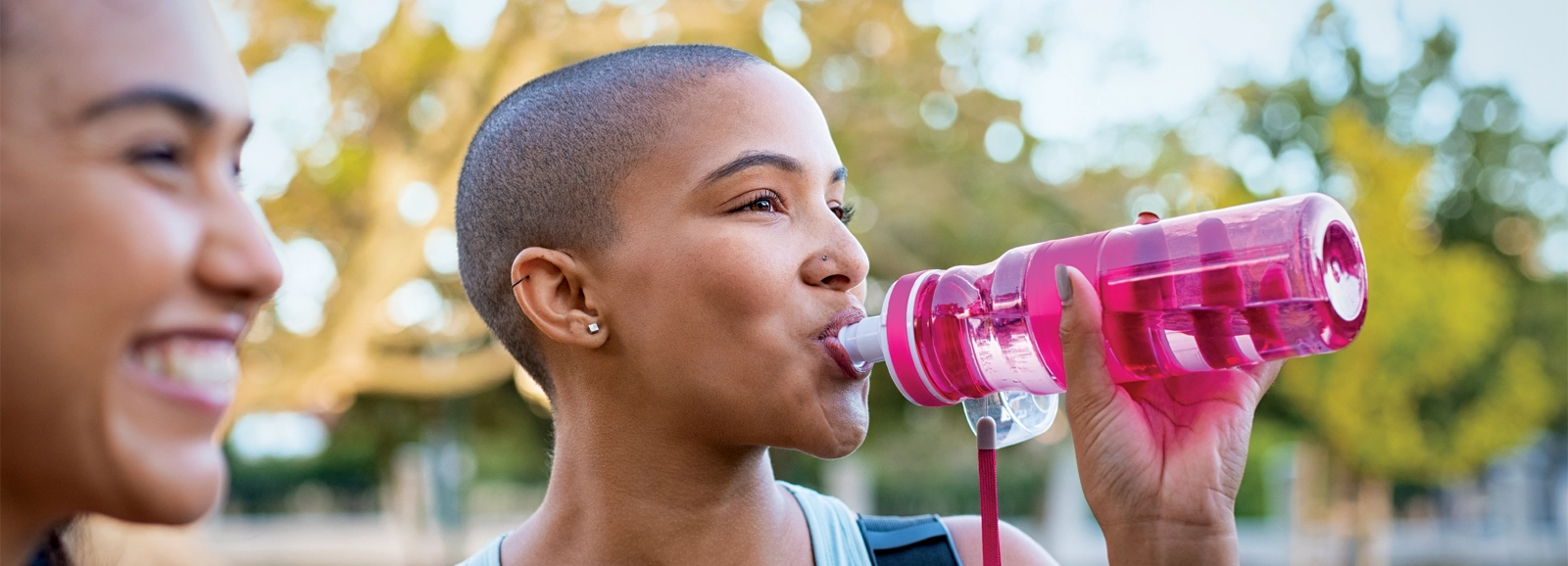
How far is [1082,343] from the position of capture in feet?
5.66

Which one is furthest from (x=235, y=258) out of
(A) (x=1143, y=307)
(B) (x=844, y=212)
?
(B) (x=844, y=212)

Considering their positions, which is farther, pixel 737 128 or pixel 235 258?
pixel 737 128

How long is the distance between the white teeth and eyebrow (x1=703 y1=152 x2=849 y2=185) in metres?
1.06

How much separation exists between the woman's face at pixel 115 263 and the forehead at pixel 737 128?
1.07 metres

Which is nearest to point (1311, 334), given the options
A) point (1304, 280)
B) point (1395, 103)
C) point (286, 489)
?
point (1304, 280)

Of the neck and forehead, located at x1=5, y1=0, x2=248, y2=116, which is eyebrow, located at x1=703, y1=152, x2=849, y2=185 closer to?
the neck

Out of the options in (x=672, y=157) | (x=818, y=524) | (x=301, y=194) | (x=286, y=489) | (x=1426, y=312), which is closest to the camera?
(x=672, y=157)

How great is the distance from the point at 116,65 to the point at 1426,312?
16377 mm

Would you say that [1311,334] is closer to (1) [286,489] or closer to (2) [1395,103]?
(2) [1395,103]

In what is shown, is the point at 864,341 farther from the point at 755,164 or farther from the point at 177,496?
the point at 177,496

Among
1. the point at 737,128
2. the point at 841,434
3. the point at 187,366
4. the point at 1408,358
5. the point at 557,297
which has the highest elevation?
the point at 1408,358

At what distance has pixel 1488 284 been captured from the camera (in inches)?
628

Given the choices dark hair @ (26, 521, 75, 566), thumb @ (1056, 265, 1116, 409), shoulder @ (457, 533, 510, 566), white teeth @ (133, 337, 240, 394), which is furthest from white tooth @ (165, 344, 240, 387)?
shoulder @ (457, 533, 510, 566)

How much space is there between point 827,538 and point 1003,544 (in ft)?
1.13
